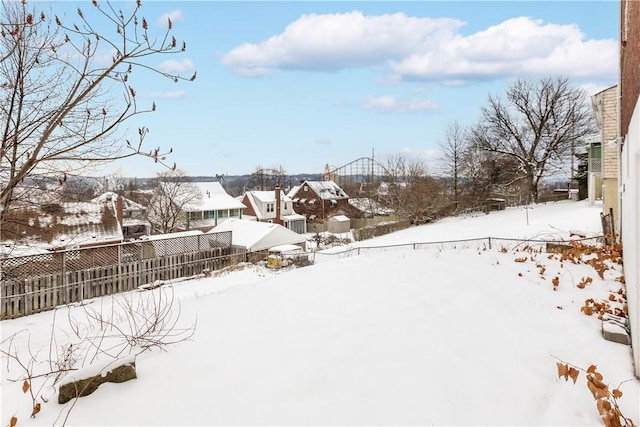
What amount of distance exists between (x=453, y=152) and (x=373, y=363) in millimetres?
34654

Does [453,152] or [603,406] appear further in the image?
[453,152]

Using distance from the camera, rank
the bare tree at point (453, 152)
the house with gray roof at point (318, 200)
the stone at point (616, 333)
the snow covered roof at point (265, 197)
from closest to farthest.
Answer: the stone at point (616, 333) < the bare tree at point (453, 152) < the snow covered roof at point (265, 197) < the house with gray roof at point (318, 200)

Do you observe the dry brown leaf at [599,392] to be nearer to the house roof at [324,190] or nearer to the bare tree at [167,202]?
the bare tree at [167,202]

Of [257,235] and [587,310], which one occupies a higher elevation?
[587,310]

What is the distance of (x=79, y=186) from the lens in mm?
5875

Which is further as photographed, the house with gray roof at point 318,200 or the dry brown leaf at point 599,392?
the house with gray roof at point 318,200

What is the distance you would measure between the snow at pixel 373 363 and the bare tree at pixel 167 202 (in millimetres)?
23378

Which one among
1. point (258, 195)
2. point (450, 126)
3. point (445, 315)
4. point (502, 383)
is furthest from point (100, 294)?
point (450, 126)

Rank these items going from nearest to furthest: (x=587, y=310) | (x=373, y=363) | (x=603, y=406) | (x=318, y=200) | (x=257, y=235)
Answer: (x=603, y=406) < (x=373, y=363) < (x=587, y=310) < (x=257, y=235) < (x=318, y=200)

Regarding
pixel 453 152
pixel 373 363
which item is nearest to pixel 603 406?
pixel 373 363

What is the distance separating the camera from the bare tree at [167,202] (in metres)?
27.2

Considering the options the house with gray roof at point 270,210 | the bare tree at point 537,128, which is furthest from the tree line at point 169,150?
the house with gray roof at point 270,210

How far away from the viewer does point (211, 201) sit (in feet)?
110

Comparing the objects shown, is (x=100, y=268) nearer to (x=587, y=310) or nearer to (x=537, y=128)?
(x=587, y=310)
